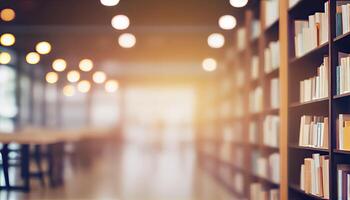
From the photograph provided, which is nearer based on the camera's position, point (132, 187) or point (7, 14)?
point (132, 187)

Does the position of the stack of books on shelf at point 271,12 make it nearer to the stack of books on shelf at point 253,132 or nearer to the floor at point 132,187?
the stack of books on shelf at point 253,132

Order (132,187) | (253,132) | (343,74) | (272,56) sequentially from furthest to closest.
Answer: (132,187), (253,132), (272,56), (343,74)

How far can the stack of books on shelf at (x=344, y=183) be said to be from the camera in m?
3.50

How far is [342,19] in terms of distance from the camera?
3.61 meters

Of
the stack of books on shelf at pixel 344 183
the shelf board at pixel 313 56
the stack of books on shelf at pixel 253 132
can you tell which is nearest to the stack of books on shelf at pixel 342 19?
the shelf board at pixel 313 56

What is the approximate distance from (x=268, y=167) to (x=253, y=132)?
860 millimetres

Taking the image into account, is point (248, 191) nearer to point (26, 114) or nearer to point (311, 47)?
point (311, 47)

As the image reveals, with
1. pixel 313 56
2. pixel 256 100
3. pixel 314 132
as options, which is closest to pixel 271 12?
pixel 256 100

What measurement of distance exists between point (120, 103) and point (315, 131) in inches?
745

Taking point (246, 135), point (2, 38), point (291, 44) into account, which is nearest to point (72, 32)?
point (2, 38)

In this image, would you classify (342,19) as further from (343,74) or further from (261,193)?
(261,193)

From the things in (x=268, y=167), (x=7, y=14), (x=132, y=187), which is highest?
(x=7, y=14)

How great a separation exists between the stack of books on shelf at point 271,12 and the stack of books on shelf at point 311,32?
611mm

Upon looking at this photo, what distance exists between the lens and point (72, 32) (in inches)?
479
